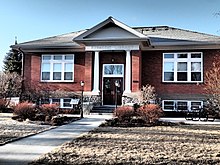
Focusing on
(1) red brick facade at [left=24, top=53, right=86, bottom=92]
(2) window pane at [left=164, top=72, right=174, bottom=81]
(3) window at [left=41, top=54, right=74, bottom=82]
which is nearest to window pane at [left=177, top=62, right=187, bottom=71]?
(2) window pane at [left=164, top=72, right=174, bottom=81]

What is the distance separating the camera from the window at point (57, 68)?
1003 inches

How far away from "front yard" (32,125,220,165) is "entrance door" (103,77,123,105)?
12.7m

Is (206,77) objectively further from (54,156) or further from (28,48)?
(54,156)

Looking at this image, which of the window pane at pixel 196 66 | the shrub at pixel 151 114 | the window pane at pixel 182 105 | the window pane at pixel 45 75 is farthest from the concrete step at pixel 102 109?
the window pane at pixel 196 66

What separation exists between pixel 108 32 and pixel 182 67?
699 cm

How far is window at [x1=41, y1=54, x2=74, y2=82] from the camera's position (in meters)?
25.5

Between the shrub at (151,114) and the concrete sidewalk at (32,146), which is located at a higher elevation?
the shrub at (151,114)

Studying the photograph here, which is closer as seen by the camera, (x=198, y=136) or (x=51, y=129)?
(x=198, y=136)

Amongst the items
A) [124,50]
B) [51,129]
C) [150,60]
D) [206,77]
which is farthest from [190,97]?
[51,129]

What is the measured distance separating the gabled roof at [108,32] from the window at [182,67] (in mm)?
3939

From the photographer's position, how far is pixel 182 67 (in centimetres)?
2402

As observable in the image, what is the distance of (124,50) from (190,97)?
6.82 meters

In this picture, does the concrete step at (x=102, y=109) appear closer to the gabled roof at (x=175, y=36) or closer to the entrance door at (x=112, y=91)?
the entrance door at (x=112, y=91)

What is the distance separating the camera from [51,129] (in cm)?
1313
